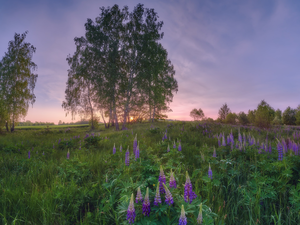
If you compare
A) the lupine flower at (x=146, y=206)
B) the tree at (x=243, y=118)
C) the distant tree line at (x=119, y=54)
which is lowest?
the lupine flower at (x=146, y=206)

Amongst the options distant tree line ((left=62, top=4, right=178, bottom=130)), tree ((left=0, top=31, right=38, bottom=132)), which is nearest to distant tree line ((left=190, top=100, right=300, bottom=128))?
distant tree line ((left=62, top=4, right=178, bottom=130))

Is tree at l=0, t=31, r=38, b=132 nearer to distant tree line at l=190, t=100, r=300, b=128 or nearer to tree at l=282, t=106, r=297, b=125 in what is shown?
distant tree line at l=190, t=100, r=300, b=128

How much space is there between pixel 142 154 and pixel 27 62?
1137 inches

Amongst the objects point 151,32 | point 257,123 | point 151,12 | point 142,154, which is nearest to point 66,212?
point 142,154

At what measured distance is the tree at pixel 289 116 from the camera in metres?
49.6

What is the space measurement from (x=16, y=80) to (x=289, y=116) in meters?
→ 78.0

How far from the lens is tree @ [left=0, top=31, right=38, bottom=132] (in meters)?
Result: 20.4

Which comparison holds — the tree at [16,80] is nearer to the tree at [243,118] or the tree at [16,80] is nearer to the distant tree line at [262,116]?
the distant tree line at [262,116]

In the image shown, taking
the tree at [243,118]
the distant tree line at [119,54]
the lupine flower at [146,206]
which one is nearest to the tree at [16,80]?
the distant tree line at [119,54]

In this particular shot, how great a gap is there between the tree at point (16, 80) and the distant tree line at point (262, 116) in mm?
27876

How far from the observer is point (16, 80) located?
21328mm

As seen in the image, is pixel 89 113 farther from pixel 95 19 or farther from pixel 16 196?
pixel 16 196

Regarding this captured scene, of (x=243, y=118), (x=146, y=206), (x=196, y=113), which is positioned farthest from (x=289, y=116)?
(x=146, y=206)

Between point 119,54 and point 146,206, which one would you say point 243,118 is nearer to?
point 119,54
